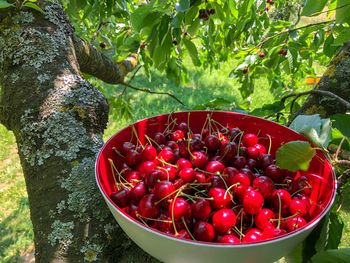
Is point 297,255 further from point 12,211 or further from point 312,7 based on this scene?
point 12,211

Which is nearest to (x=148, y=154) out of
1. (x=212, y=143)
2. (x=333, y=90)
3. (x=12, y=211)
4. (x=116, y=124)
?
(x=212, y=143)

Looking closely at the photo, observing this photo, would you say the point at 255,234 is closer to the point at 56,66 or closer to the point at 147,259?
the point at 147,259

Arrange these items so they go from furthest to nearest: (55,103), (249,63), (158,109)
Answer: (158,109) → (249,63) → (55,103)

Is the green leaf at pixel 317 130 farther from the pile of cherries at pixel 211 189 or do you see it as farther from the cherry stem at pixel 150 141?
the cherry stem at pixel 150 141

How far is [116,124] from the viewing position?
3840 mm

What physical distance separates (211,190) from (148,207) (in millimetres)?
113

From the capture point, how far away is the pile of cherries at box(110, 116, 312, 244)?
63 cm

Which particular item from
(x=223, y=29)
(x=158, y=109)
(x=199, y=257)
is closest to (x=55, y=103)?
(x=199, y=257)

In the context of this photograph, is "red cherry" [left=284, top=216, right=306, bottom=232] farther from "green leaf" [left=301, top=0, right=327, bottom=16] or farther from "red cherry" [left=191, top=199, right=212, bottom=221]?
"green leaf" [left=301, top=0, right=327, bottom=16]

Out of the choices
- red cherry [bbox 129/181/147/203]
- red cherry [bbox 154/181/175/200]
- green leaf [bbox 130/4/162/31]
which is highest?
green leaf [bbox 130/4/162/31]

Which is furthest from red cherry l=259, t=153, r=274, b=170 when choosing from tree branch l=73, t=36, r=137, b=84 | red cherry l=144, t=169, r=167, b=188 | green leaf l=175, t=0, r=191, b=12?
tree branch l=73, t=36, r=137, b=84

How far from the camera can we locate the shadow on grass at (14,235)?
94.8 inches

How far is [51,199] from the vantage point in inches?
27.5

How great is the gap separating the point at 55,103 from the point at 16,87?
4.9 inches
